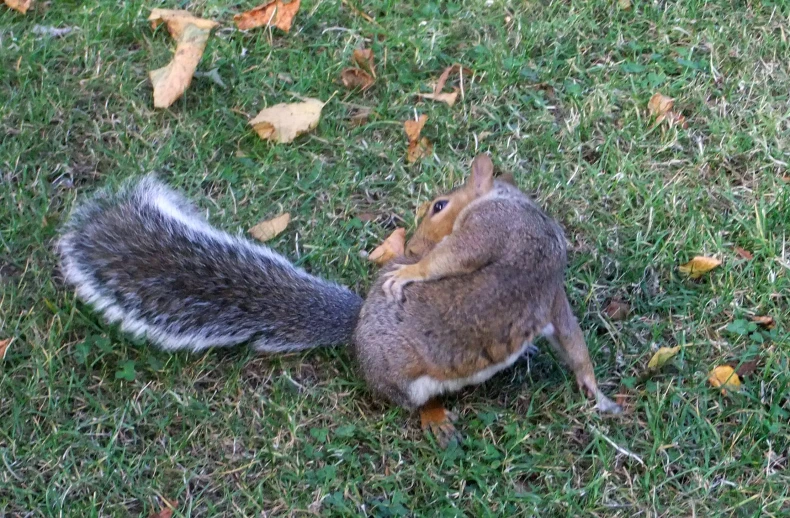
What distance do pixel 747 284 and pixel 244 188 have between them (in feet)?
5.67

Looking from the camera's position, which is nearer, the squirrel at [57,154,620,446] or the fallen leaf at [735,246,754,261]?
the squirrel at [57,154,620,446]

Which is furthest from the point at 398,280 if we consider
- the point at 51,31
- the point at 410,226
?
the point at 51,31

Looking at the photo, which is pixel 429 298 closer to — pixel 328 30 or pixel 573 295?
pixel 573 295

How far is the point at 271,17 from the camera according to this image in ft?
11.4

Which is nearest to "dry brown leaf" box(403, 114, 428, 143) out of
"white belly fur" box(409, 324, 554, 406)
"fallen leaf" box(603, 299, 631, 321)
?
"fallen leaf" box(603, 299, 631, 321)

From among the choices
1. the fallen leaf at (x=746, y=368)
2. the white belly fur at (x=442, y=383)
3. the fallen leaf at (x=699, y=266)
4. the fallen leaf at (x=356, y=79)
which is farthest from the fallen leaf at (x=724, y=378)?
the fallen leaf at (x=356, y=79)

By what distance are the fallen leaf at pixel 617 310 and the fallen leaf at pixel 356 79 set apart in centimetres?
132

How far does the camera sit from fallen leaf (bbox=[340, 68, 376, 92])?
3.30 meters

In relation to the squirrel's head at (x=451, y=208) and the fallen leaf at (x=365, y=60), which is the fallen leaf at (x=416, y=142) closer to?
the fallen leaf at (x=365, y=60)

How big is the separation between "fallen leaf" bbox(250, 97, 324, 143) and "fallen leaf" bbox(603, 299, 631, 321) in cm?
128

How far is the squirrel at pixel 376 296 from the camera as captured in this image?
87.4 inches

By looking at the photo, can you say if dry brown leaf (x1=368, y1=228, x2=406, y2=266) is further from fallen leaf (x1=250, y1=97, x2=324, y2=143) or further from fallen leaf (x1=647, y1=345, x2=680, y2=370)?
fallen leaf (x1=647, y1=345, x2=680, y2=370)

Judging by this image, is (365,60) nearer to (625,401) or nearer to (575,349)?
(575,349)

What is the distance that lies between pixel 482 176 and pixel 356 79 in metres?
0.97
